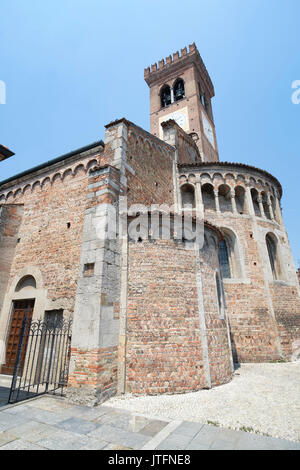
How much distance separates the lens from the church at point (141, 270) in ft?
19.1

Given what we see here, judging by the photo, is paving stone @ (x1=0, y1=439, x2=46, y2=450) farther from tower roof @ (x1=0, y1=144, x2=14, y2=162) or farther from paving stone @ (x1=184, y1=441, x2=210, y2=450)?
tower roof @ (x1=0, y1=144, x2=14, y2=162)

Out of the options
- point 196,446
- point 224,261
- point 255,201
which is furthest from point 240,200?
point 196,446

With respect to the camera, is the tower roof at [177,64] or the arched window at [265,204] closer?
the arched window at [265,204]

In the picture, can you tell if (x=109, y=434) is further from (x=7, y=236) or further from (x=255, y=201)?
(x=255, y=201)

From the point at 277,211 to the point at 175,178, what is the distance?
674 cm

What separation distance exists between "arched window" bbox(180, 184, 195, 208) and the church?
0.06 meters

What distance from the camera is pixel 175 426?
12.8ft

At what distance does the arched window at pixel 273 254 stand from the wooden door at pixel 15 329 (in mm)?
12090

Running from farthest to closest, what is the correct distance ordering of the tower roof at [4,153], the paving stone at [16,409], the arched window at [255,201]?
the arched window at [255,201], the tower roof at [4,153], the paving stone at [16,409]

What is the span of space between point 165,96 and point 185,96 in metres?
3.13

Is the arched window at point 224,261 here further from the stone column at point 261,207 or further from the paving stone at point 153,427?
the paving stone at point 153,427

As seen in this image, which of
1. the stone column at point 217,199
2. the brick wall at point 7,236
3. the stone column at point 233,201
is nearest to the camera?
the brick wall at point 7,236

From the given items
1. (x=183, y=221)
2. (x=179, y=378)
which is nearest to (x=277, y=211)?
(x=183, y=221)

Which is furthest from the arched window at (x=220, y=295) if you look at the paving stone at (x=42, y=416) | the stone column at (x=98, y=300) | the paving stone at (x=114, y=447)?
the paving stone at (x=42, y=416)
